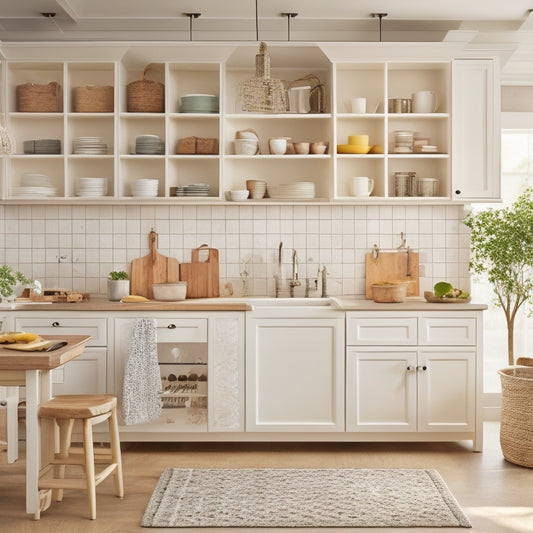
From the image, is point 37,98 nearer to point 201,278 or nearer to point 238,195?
point 238,195

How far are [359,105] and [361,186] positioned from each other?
567 mm

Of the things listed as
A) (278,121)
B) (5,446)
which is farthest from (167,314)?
(278,121)

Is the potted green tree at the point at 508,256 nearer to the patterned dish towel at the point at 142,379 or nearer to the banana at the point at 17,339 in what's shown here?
the patterned dish towel at the point at 142,379

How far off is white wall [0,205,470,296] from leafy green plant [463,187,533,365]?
17cm

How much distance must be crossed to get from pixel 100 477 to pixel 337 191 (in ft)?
8.84

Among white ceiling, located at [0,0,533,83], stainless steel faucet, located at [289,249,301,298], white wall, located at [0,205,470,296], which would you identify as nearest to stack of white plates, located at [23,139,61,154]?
white wall, located at [0,205,470,296]

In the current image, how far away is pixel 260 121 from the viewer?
558cm

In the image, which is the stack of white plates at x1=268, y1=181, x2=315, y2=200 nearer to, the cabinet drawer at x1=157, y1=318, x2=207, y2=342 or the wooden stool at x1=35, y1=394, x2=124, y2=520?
the cabinet drawer at x1=157, y1=318, x2=207, y2=342

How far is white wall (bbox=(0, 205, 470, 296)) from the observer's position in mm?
5551

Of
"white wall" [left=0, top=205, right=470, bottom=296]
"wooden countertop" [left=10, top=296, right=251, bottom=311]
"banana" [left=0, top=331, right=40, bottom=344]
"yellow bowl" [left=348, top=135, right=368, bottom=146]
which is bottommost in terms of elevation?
"banana" [left=0, top=331, right=40, bottom=344]

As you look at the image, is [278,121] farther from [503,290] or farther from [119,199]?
[503,290]

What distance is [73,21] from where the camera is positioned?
17.6 ft

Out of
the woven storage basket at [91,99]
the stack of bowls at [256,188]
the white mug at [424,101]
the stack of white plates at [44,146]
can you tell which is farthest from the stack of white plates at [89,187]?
the white mug at [424,101]

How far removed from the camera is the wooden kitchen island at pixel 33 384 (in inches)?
137
